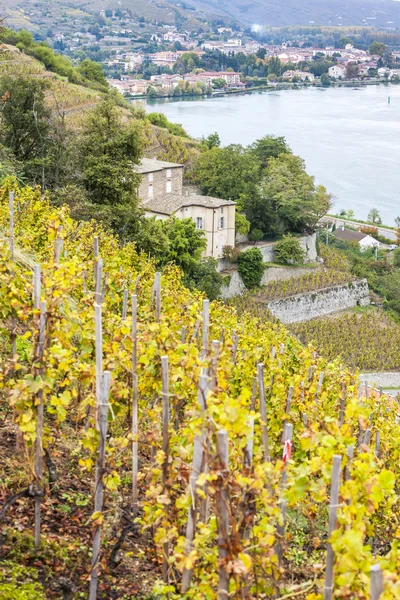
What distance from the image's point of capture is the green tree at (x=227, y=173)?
3412 centimetres

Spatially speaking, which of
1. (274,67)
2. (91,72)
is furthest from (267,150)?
(274,67)

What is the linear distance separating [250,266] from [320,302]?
3367mm

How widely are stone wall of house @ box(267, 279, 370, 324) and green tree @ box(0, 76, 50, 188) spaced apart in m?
11.9

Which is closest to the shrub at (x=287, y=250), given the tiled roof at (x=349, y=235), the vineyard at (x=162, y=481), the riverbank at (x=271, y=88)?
the tiled roof at (x=349, y=235)

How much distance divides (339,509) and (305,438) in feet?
1.51

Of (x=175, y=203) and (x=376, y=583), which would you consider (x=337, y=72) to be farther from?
(x=376, y=583)

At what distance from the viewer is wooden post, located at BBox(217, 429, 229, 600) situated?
3.44 meters

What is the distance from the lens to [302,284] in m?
32.2

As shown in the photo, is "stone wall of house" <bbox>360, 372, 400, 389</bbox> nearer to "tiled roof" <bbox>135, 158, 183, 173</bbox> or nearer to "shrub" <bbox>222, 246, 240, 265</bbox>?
"shrub" <bbox>222, 246, 240, 265</bbox>

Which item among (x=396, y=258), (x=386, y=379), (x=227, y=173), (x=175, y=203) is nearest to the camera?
(x=386, y=379)

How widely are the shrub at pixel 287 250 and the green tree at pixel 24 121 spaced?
14.4 meters

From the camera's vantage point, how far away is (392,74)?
157125mm

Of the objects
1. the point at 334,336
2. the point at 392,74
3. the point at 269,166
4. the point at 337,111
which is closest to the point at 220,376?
the point at 334,336

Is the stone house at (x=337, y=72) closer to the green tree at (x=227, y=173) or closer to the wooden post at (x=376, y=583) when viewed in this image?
the green tree at (x=227, y=173)
